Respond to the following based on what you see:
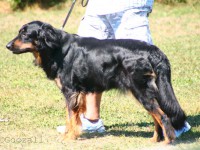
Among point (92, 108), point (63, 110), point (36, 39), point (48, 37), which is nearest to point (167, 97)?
point (92, 108)

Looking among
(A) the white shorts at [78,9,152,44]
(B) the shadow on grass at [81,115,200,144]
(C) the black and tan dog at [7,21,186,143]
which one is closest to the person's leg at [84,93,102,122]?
(B) the shadow on grass at [81,115,200,144]

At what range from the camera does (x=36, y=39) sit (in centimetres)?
704

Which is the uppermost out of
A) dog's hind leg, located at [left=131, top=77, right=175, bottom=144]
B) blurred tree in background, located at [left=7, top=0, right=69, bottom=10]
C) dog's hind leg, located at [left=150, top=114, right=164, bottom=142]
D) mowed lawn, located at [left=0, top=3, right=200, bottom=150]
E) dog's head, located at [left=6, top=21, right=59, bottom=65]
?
dog's head, located at [left=6, top=21, right=59, bottom=65]

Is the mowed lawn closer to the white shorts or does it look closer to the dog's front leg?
the dog's front leg

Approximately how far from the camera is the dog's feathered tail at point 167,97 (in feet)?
21.8

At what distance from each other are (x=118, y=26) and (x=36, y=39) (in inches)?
45.4

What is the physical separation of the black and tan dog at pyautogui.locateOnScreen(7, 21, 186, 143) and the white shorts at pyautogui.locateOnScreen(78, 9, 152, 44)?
0.49m

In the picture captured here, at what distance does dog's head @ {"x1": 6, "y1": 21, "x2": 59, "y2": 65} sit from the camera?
7004mm

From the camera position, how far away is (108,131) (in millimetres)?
7609

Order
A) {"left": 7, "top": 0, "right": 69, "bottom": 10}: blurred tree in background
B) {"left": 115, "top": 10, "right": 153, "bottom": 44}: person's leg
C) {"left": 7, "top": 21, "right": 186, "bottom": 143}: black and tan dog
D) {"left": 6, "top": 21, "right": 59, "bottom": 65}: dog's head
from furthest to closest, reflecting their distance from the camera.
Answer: {"left": 7, "top": 0, "right": 69, "bottom": 10}: blurred tree in background → {"left": 115, "top": 10, "right": 153, "bottom": 44}: person's leg → {"left": 6, "top": 21, "right": 59, "bottom": 65}: dog's head → {"left": 7, "top": 21, "right": 186, "bottom": 143}: black and tan dog

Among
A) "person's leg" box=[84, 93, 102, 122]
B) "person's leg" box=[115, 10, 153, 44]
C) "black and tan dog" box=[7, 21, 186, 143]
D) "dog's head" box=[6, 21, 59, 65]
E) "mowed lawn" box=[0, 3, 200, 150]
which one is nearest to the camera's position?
"black and tan dog" box=[7, 21, 186, 143]

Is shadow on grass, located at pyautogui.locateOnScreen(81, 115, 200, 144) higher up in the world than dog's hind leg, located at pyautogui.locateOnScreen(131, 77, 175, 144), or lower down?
lower down

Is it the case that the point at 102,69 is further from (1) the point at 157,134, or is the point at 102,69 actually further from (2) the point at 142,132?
(2) the point at 142,132

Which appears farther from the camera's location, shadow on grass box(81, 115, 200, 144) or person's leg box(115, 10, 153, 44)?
person's leg box(115, 10, 153, 44)
